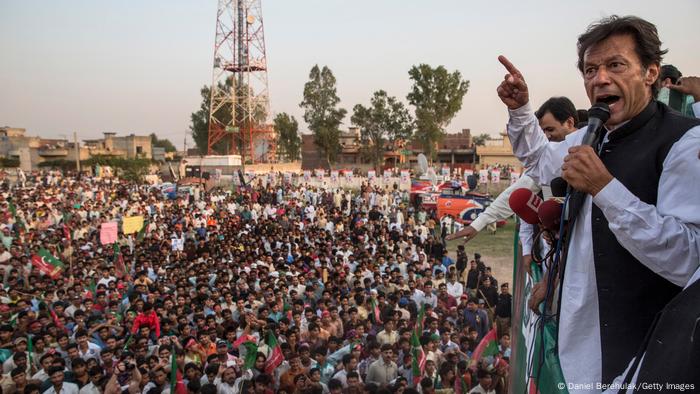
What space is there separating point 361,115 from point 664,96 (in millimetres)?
35759

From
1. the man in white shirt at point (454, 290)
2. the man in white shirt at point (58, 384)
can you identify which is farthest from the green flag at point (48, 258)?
the man in white shirt at point (454, 290)

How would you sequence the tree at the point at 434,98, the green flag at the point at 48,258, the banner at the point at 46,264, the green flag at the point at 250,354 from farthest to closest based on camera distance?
the tree at the point at 434,98
the green flag at the point at 48,258
the banner at the point at 46,264
the green flag at the point at 250,354

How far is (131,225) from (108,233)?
3.32ft

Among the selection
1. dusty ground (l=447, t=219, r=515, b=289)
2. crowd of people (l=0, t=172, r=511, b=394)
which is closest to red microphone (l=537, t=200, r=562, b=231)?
crowd of people (l=0, t=172, r=511, b=394)

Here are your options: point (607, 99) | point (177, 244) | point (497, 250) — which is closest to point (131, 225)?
point (177, 244)

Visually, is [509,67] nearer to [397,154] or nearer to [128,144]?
[397,154]

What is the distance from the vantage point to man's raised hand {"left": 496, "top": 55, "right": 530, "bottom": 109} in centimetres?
177

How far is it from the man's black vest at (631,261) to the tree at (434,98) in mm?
33536

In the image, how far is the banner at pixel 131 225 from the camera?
1236cm

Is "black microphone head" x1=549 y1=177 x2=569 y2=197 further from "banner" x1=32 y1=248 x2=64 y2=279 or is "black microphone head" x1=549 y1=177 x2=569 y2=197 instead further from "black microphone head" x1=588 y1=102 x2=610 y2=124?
"banner" x1=32 y1=248 x2=64 y2=279

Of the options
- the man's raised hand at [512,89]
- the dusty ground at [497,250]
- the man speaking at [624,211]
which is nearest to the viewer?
the man speaking at [624,211]

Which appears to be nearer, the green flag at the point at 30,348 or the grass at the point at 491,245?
the green flag at the point at 30,348

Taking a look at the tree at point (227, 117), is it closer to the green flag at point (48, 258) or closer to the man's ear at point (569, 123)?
the green flag at point (48, 258)

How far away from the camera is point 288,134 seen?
4400cm
